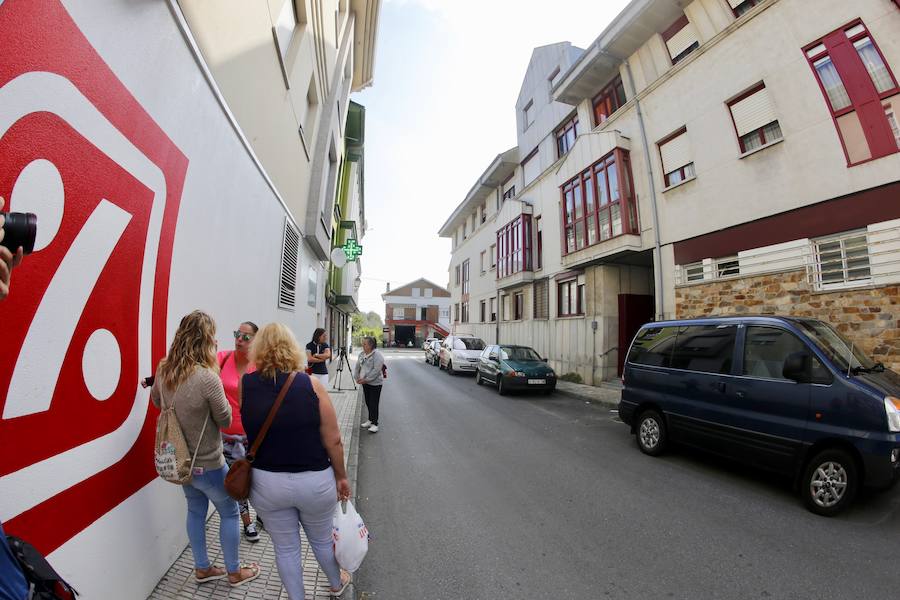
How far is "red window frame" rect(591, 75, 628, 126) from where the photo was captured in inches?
516

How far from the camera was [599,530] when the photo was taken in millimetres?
3549

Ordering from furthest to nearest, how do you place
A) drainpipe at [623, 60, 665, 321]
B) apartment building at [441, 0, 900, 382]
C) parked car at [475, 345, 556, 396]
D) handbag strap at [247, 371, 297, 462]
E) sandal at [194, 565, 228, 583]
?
parked car at [475, 345, 556, 396], drainpipe at [623, 60, 665, 321], apartment building at [441, 0, 900, 382], sandal at [194, 565, 228, 583], handbag strap at [247, 371, 297, 462]

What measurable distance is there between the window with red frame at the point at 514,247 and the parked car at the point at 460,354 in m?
4.20

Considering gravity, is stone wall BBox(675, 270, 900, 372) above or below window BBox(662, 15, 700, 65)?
below

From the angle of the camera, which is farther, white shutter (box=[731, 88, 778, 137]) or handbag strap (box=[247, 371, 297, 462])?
white shutter (box=[731, 88, 778, 137])

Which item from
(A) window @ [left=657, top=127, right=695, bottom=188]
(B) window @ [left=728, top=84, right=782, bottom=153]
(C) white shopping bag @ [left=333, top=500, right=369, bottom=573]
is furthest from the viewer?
(A) window @ [left=657, top=127, right=695, bottom=188]

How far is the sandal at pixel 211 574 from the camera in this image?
260 cm

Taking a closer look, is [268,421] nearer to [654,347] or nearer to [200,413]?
[200,413]

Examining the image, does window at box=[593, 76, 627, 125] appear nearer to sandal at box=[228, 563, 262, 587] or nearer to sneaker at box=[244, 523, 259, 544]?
sneaker at box=[244, 523, 259, 544]

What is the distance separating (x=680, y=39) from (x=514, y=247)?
10.2 m

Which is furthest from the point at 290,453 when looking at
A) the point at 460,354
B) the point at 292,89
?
the point at 460,354

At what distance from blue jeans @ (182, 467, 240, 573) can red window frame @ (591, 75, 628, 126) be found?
48.8ft

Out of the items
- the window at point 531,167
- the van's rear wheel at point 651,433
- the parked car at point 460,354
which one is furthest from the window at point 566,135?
the van's rear wheel at point 651,433

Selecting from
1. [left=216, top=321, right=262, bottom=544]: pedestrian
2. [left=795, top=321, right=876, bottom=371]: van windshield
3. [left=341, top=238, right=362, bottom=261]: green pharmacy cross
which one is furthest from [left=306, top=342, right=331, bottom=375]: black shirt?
[left=341, top=238, right=362, bottom=261]: green pharmacy cross
